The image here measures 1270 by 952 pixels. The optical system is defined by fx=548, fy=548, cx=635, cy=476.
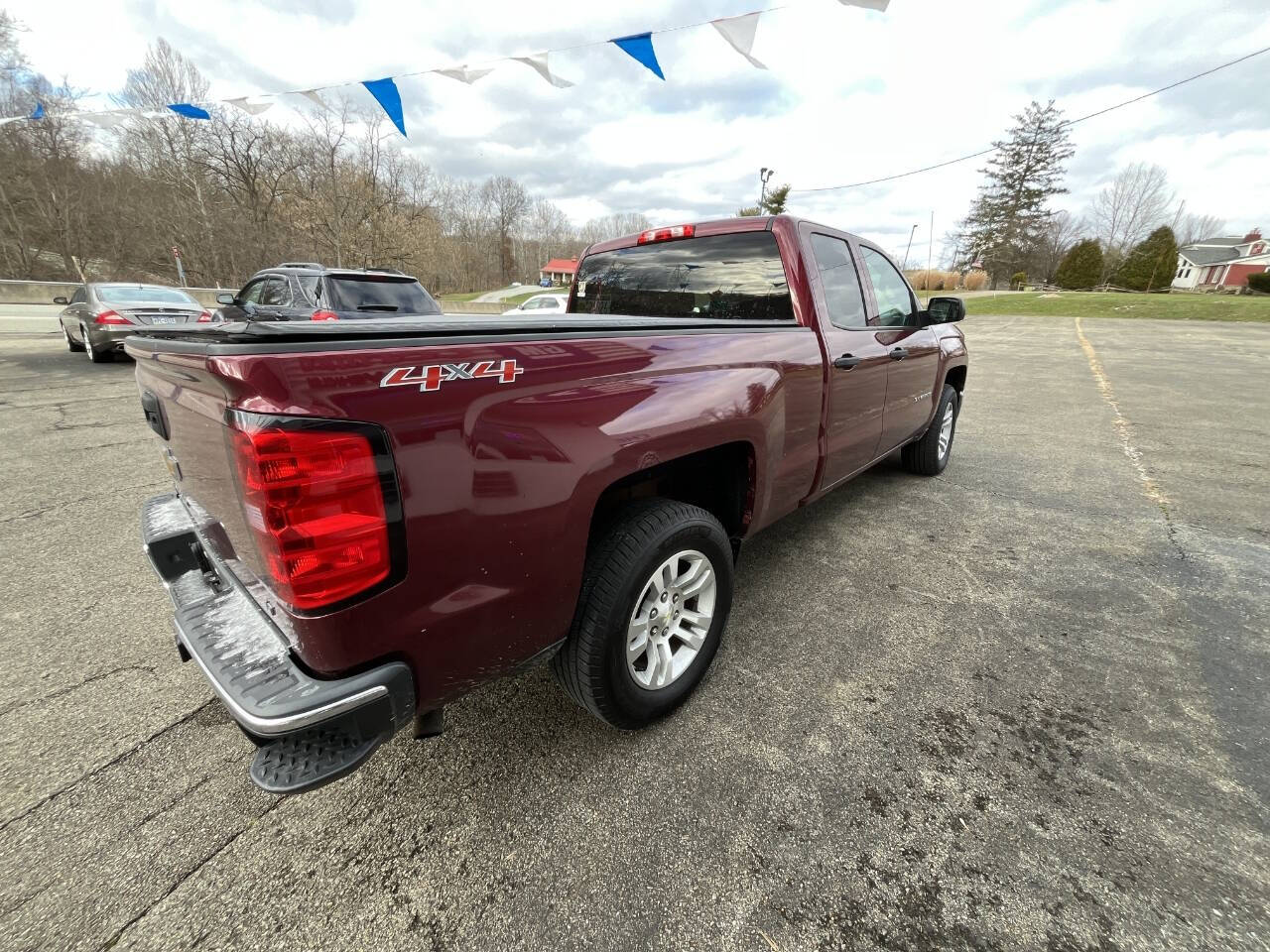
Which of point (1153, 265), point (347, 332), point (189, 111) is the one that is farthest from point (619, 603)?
point (1153, 265)

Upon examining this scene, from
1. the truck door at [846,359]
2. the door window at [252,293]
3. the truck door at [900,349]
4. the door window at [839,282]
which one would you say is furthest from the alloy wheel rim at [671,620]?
the door window at [252,293]

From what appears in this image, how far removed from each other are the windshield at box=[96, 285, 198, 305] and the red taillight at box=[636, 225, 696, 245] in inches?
427

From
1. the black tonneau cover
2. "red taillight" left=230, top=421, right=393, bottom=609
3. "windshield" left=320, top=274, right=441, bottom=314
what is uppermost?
"windshield" left=320, top=274, right=441, bottom=314

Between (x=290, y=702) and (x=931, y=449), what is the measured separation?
506 cm

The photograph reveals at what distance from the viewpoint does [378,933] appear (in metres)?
1.44

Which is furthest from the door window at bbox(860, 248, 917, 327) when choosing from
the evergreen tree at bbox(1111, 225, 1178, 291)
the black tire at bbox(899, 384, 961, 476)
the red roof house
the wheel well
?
the red roof house

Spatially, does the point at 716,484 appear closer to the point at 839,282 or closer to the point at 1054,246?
the point at 839,282

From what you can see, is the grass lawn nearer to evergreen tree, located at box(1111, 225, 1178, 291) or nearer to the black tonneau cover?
evergreen tree, located at box(1111, 225, 1178, 291)

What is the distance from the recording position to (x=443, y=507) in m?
1.32

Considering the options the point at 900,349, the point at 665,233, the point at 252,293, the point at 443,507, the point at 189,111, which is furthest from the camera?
the point at 252,293

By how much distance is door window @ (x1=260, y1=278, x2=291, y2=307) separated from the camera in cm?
729

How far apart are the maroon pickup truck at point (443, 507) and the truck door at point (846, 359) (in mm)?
431

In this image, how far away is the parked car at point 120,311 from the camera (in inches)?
364

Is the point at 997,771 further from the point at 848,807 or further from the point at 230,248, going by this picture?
the point at 230,248
